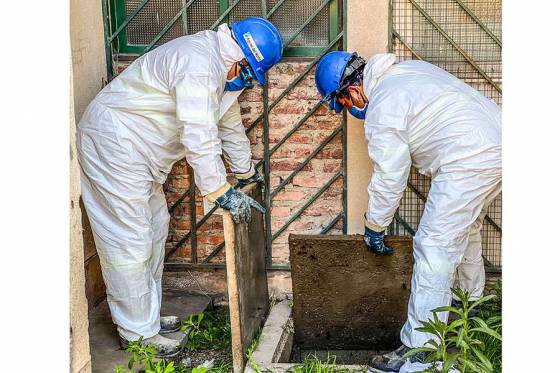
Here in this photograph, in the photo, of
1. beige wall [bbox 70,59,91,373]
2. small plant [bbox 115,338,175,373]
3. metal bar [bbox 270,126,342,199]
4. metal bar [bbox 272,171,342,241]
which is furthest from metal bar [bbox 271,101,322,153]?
beige wall [bbox 70,59,91,373]

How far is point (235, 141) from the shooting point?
580cm

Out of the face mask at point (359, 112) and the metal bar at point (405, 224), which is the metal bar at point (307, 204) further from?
the face mask at point (359, 112)

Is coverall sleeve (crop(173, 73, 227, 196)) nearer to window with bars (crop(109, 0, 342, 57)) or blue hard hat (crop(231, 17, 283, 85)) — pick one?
blue hard hat (crop(231, 17, 283, 85))

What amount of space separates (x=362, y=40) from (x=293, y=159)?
3.13 ft

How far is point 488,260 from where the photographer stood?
6.06 meters

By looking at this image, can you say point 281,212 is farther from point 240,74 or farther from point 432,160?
point 432,160

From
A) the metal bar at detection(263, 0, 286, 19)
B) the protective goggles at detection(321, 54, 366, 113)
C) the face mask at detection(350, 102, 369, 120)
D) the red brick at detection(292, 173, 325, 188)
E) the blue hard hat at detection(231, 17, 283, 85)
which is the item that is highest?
the metal bar at detection(263, 0, 286, 19)

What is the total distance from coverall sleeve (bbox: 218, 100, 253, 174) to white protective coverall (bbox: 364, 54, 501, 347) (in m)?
1.04

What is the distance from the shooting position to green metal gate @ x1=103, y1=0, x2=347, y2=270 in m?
6.00

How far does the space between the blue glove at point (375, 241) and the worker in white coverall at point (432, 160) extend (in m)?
0.11
